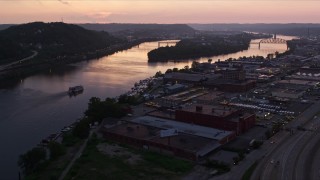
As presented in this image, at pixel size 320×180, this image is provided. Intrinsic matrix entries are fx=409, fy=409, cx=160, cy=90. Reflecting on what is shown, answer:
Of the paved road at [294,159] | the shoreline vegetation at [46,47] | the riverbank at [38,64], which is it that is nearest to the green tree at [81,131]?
the paved road at [294,159]

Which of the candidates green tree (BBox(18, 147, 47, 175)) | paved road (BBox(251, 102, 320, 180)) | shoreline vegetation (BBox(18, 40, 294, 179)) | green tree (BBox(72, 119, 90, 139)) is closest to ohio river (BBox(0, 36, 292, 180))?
green tree (BBox(18, 147, 47, 175))

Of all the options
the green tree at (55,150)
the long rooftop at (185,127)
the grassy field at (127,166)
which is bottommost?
the grassy field at (127,166)

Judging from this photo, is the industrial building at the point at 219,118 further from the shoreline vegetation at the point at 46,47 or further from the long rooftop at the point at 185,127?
the shoreline vegetation at the point at 46,47

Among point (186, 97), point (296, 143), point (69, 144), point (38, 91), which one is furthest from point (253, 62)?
point (69, 144)

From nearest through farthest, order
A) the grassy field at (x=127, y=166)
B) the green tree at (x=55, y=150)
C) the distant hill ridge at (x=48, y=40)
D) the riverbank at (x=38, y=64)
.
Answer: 1. the grassy field at (x=127, y=166)
2. the green tree at (x=55, y=150)
3. the riverbank at (x=38, y=64)
4. the distant hill ridge at (x=48, y=40)

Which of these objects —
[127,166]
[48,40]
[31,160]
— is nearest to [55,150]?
[31,160]

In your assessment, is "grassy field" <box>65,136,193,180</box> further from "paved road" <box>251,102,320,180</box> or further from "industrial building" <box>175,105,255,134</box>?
"industrial building" <box>175,105,255,134</box>

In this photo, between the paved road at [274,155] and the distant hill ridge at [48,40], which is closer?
the paved road at [274,155]

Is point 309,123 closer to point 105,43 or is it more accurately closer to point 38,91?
point 38,91
